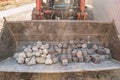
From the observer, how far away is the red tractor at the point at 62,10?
4543 millimetres

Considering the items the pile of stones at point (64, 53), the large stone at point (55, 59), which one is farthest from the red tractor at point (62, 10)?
the large stone at point (55, 59)

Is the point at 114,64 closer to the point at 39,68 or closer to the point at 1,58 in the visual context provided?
the point at 39,68

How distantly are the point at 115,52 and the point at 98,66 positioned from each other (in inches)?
18.5

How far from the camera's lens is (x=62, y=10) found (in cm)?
456

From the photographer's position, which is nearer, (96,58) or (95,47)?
(96,58)

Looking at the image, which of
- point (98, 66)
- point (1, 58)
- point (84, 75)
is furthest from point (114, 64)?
point (1, 58)

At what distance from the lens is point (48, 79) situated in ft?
11.1

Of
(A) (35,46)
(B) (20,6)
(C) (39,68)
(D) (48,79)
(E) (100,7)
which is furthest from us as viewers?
(B) (20,6)

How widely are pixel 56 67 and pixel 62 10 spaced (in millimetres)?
1783

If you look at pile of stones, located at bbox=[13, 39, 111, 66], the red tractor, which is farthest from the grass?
pile of stones, located at bbox=[13, 39, 111, 66]

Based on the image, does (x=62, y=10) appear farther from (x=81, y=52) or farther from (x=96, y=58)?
(x=96, y=58)

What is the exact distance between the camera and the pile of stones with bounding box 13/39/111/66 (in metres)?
3.34

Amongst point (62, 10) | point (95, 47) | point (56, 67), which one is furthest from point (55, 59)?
point (62, 10)

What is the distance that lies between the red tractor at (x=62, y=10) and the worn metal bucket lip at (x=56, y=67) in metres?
1.61
